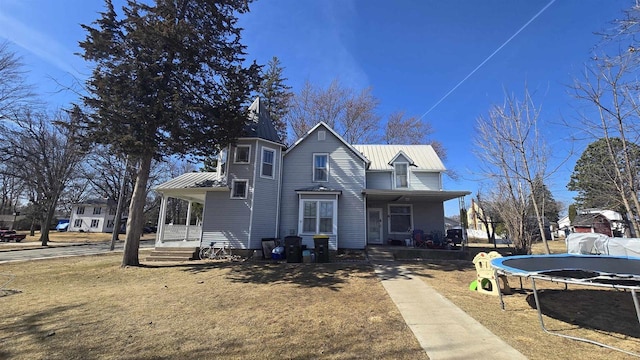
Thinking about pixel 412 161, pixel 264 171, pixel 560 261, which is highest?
pixel 412 161

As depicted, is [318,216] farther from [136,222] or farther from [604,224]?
[604,224]

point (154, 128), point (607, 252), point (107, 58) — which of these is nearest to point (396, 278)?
point (607, 252)

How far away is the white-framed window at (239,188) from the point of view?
13906 mm

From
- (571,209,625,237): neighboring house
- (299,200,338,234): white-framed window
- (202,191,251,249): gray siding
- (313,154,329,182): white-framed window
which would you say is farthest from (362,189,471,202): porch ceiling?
(571,209,625,237): neighboring house

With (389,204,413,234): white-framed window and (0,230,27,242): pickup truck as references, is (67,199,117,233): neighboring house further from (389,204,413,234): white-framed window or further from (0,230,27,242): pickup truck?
(389,204,413,234): white-framed window

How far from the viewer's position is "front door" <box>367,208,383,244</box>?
16.3 m

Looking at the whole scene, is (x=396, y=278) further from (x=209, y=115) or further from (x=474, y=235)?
(x=474, y=235)

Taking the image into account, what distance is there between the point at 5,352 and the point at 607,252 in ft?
56.0

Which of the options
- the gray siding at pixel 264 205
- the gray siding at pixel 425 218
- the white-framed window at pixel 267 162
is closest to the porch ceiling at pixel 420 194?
the gray siding at pixel 425 218

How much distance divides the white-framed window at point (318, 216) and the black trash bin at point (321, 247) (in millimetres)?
2331

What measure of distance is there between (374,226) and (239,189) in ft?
26.8

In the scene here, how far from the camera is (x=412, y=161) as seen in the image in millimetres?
16672

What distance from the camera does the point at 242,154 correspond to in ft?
47.4

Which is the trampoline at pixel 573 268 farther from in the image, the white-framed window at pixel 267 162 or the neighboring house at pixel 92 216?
the neighboring house at pixel 92 216
